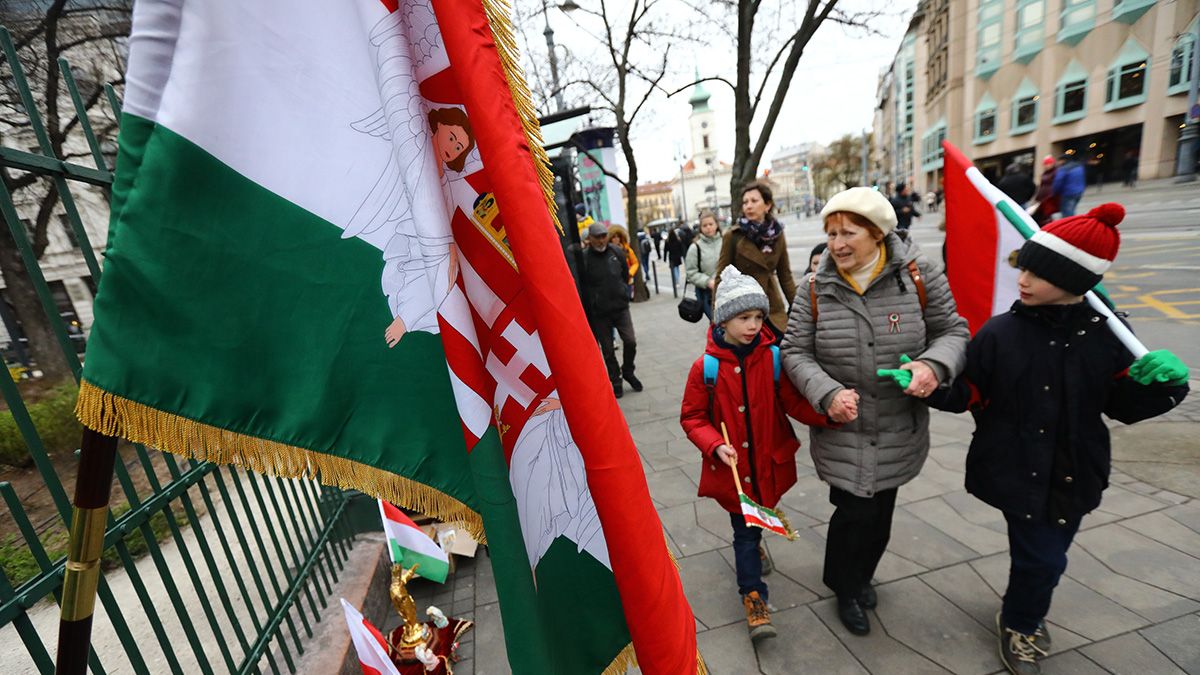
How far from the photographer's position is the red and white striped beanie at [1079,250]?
6.04ft

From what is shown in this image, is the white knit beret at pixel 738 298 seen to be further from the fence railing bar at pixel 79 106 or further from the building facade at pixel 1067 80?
the building facade at pixel 1067 80

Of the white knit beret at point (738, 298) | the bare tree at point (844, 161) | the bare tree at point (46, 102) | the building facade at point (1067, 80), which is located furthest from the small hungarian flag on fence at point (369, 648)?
the bare tree at point (844, 161)

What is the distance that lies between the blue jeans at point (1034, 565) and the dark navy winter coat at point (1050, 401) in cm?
7

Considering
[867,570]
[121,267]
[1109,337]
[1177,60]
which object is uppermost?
[1177,60]

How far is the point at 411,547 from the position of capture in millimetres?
2889

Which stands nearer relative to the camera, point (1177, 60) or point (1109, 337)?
point (1109, 337)

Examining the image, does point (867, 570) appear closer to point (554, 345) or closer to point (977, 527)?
point (977, 527)

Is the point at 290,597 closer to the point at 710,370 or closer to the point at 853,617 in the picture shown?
the point at 710,370

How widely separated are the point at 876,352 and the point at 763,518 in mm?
857

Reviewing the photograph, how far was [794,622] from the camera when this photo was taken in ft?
8.67

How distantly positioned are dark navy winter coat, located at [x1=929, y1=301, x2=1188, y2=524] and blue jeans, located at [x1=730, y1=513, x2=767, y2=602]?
1026 millimetres

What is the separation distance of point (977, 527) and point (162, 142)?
4086mm

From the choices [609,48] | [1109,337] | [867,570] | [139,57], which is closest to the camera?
[139,57]

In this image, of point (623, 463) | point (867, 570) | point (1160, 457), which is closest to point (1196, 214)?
point (1160, 457)
